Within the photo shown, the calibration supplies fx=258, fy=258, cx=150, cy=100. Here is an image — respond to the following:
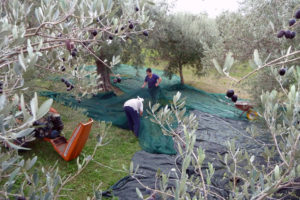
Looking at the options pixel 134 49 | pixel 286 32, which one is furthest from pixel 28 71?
pixel 134 49

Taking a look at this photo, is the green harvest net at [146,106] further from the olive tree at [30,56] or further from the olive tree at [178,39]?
the olive tree at [30,56]

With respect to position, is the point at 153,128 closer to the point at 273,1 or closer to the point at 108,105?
the point at 108,105

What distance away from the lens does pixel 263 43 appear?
19.5ft

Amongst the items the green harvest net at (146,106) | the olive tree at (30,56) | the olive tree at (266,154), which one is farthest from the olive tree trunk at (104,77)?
the olive tree at (266,154)

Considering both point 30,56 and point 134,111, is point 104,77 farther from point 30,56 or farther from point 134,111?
point 30,56

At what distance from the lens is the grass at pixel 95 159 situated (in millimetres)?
4738

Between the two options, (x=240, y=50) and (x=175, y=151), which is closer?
(x=175, y=151)

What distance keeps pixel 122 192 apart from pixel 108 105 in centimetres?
382

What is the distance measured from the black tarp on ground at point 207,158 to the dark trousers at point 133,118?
40.7 inches

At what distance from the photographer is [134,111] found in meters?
6.64

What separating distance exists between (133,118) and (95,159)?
157 centimetres

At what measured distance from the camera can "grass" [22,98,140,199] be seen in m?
4.74

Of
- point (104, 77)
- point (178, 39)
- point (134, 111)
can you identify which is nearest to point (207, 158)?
point (134, 111)

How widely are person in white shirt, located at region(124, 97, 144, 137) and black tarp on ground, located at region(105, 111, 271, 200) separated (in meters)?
1.05
